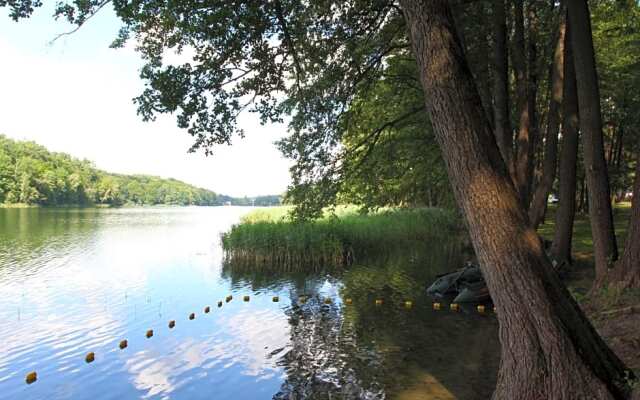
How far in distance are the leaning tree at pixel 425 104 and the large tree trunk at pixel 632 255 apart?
87.2 inches

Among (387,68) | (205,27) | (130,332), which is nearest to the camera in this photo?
(205,27)

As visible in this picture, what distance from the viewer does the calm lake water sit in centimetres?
638

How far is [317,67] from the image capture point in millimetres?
10312

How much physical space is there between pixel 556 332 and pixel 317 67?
817cm

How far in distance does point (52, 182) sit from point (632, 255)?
107437mm

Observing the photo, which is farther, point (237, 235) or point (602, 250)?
point (237, 235)

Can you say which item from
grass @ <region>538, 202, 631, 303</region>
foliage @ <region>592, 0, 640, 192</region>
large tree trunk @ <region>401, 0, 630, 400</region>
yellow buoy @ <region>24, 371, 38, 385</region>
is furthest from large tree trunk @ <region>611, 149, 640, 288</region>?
foliage @ <region>592, 0, 640, 192</region>

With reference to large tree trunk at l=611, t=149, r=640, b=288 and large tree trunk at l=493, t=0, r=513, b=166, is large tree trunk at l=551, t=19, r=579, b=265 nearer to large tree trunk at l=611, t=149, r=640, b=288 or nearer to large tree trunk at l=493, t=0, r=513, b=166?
large tree trunk at l=493, t=0, r=513, b=166

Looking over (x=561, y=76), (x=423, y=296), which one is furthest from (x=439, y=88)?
(x=561, y=76)

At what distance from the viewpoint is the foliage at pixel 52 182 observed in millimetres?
87500

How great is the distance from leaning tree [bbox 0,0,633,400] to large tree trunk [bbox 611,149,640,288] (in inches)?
87.2

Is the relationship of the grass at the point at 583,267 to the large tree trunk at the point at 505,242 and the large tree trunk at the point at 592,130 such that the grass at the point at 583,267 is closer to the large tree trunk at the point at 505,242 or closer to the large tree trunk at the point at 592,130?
the large tree trunk at the point at 592,130

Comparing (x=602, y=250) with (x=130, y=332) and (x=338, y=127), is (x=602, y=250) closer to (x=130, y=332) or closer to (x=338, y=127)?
(x=338, y=127)

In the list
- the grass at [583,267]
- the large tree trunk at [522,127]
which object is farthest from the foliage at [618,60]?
the large tree trunk at [522,127]
